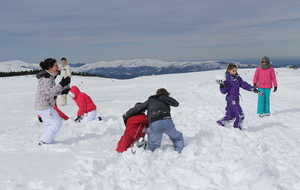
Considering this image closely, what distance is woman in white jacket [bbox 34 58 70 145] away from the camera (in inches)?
219

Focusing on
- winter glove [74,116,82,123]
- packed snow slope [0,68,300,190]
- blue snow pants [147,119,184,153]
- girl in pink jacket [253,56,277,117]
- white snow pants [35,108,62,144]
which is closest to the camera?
packed snow slope [0,68,300,190]

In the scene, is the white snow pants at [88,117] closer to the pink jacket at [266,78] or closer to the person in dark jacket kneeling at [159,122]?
the person in dark jacket kneeling at [159,122]

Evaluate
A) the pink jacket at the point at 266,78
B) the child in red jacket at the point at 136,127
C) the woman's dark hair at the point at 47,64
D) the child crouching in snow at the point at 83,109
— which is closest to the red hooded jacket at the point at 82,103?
the child crouching in snow at the point at 83,109

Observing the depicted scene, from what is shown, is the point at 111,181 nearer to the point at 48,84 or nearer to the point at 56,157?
the point at 56,157

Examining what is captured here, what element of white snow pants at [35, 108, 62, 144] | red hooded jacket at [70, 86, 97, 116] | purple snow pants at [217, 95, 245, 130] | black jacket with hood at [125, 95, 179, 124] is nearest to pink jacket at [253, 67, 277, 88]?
purple snow pants at [217, 95, 245, 130]

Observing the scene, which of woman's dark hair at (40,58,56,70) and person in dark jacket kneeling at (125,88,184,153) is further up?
woman's dark hair at (40,58,56,70)

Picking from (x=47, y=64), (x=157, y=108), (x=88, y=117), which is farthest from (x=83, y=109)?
(x=157, y=108)

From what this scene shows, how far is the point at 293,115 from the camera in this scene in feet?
29.6

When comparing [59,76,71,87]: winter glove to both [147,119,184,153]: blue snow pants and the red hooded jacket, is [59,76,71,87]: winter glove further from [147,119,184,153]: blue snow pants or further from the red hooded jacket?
the red hooded jacket

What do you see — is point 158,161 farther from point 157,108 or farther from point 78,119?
point 78,119

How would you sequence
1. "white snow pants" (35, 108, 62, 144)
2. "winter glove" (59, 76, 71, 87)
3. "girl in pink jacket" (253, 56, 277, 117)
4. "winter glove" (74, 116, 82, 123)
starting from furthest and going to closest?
"girl in pink jacket" (253, 56, 277, 117)
"winter glove" (74, 116, 82, 123)
"white snow pants" (35, 108, 62, 144)
"winter glove" (59, 76, 71, 87)

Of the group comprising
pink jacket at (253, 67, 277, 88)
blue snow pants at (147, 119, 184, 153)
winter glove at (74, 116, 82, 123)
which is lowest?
winter glove at (74, 116, 82, 123)

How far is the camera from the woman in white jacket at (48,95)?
5.57 metres

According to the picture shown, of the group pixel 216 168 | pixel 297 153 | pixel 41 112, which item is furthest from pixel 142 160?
pixel 297 153
